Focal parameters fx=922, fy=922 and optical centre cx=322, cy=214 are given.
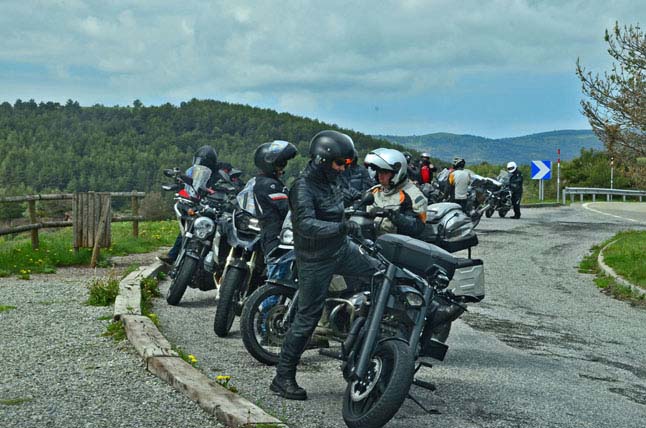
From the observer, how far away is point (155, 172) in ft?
342

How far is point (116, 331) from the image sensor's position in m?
8.70

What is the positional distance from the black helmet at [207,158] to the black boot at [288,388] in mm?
5933

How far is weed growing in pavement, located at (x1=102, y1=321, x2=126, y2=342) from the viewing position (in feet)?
27.7

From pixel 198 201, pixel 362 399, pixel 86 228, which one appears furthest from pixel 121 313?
pixel 86 228

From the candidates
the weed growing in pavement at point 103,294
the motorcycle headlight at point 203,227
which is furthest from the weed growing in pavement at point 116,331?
the motorcycle headlight at point 203,227

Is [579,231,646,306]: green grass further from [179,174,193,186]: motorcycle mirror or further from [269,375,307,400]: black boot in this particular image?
[269,375,307,400]: black boot

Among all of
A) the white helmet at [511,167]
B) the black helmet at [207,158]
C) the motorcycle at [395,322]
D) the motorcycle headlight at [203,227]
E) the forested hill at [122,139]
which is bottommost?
the motorcycle at [395,322]

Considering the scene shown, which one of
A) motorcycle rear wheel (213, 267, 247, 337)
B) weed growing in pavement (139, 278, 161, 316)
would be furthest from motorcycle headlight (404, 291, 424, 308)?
weed growing in pavement (139, 278, 161, 316)

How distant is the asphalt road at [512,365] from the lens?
243 inches

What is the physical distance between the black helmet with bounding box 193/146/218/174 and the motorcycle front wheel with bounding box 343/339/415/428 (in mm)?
6778

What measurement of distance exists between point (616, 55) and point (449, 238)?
15670mm

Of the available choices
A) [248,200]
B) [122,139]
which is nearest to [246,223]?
[248,200]

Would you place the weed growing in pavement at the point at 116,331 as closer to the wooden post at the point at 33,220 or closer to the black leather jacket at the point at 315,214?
the black leather jacket at the point at 315,214

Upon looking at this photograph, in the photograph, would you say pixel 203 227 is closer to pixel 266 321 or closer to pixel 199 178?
pixel 199 178
